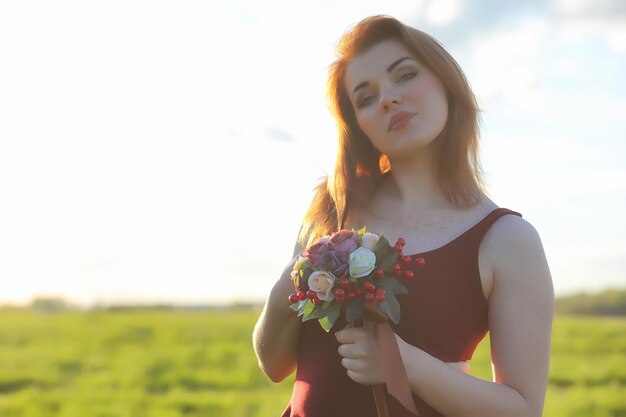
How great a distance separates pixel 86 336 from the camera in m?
12.2

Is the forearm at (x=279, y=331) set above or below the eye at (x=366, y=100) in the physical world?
below

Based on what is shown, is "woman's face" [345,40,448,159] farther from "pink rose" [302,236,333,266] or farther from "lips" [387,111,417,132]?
"pink rose" [302,236,333,266]

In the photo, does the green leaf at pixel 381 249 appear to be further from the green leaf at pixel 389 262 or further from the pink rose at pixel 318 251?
the pink rose at pixel 318 251

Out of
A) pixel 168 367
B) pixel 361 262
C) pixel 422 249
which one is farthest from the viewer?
pixel 168 367

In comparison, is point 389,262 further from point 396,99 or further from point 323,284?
point 396,99

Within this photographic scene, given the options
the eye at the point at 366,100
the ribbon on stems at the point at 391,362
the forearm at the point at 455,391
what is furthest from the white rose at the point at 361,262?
the eye at the point at 366,100

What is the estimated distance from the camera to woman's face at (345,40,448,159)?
257 centimetres

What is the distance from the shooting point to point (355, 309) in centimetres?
212

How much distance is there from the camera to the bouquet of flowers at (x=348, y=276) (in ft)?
6.89

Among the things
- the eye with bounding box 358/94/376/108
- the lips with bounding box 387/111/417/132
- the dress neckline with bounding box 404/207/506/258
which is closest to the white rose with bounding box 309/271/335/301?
the dress neckline with bounding box 404/207/506/258

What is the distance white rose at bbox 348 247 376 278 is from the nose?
0.60 meters

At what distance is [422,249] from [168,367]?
8263 millimetres

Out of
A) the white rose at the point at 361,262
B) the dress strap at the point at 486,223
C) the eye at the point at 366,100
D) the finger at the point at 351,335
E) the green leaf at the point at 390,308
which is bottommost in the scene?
the finger at the point at 351,335

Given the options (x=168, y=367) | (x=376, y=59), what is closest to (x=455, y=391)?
(x=376, y=59)
